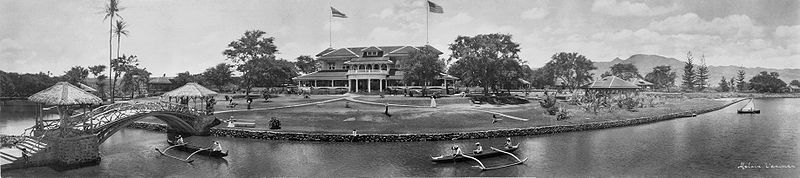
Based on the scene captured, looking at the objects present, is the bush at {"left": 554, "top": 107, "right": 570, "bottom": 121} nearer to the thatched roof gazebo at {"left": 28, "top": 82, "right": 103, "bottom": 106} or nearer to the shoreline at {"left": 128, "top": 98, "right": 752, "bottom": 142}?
the shoreline at {"left": 128, "top": 98, "right": 752, "bottom": 142}

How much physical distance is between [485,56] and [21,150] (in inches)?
1129

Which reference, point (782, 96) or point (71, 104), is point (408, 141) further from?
point (782, 96)

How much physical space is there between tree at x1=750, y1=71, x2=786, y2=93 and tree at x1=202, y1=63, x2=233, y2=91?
63.7 m

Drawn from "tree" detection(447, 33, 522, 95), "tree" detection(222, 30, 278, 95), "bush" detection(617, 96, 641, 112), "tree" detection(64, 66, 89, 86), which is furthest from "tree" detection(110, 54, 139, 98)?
"bush" detection(617, 96, 641, 112)

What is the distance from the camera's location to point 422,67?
1485 inches

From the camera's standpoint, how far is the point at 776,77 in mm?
53281

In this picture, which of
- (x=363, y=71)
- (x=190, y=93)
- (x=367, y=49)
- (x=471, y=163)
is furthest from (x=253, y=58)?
(x=471, y=163)

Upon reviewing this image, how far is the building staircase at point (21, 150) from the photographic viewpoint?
14430 millimetres

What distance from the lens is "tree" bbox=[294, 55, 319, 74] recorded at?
188ft

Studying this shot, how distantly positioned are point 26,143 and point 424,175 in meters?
14.9

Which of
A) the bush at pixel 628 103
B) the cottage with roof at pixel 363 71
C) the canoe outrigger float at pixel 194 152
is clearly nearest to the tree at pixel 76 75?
the canoe outrigger float at pixel 194 152

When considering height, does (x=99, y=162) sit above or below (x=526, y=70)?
below

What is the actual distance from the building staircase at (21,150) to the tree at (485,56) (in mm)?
26520

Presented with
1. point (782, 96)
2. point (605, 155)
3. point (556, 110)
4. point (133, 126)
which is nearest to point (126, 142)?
point (133, 126)
